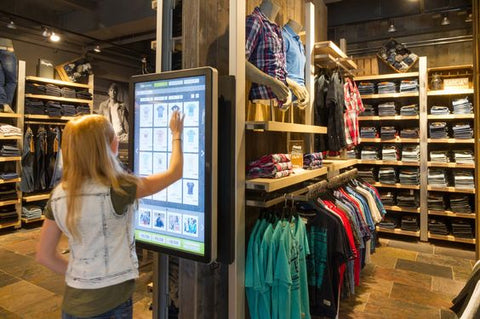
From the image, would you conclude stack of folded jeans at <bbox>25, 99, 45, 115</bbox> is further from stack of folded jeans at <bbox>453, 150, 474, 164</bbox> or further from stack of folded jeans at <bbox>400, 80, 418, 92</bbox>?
stack of folded jeans at <bbox>453, 150, 474, 164</bbox>

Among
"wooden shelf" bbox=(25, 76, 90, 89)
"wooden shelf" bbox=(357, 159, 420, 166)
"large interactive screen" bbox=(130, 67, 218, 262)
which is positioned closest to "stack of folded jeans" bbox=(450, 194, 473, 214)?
"wooden shelf" bbox=(357, 159, 420, 166)

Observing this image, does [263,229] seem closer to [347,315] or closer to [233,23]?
[233,23]

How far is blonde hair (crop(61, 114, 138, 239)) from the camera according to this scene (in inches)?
49.3

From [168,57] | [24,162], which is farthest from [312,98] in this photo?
[24,162]

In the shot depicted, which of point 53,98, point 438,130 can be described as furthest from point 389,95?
point 53,98

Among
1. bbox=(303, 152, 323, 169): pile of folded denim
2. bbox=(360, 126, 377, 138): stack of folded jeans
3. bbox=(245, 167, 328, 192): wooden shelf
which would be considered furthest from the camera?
bbox=(360, 126, 377, 138): stack of folded jeans

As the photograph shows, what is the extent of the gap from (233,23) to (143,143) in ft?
2.64

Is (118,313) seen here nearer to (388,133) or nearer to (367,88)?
(388,133)

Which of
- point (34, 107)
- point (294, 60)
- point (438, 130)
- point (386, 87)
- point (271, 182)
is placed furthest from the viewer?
point (34, 107)

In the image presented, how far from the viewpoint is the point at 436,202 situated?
4.96m

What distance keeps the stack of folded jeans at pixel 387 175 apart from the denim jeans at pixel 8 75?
19.7 feet

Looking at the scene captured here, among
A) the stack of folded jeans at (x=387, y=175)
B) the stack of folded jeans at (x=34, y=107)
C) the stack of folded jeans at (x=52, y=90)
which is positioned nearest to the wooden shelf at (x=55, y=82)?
the stack of folded jeans at (x=52, y=90)

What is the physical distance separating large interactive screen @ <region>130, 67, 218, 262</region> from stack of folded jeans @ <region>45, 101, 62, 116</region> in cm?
505

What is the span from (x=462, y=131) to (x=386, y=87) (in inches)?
49.5
